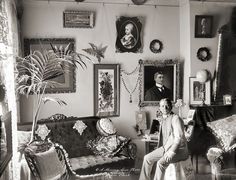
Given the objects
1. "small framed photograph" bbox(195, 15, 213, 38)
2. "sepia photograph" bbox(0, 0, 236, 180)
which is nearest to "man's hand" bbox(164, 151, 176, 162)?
"sepia photograph" bbox(0, 0, 236, 180)

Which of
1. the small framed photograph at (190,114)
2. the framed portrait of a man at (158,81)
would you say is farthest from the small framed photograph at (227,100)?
the framed portrait of a man at (158,81)

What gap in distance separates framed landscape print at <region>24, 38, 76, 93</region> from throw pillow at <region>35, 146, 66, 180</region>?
1735 millimetres

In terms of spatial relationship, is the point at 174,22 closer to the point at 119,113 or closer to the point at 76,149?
the point at 119,113

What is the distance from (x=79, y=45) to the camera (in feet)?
20.1

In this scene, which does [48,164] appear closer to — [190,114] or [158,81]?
[190,114]

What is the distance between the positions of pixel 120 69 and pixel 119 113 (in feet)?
2.64

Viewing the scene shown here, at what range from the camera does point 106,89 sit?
Result: 6238 millimetres

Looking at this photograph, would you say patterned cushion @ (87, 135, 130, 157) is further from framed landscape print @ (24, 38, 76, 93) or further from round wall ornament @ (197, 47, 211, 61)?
round wall ornament @ (197, 47, 211, 61)

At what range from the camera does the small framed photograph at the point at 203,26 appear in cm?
634

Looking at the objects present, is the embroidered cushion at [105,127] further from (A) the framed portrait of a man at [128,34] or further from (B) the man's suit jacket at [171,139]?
(A) the framed portrait of a man at [128,34]

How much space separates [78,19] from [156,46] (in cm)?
153

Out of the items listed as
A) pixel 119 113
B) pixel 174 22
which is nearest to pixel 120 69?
pixel 119 113

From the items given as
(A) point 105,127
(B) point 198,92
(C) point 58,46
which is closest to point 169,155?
(A) point 105,127

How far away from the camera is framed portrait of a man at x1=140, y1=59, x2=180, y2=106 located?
641cm
